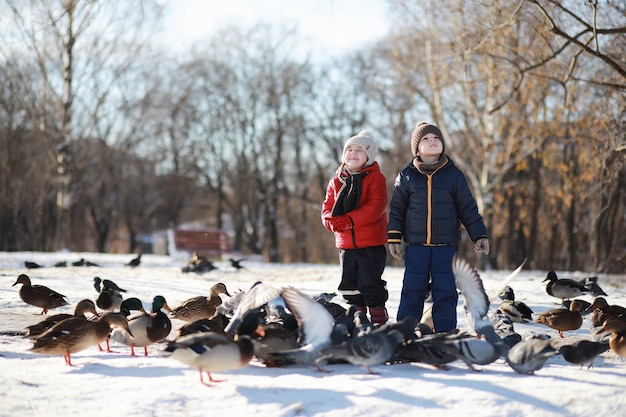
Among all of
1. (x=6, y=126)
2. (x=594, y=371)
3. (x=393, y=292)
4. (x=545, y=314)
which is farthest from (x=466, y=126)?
(x=6, y=126)

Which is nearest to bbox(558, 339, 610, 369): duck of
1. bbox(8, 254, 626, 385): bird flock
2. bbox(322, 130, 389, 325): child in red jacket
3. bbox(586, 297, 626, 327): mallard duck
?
bbox(8, 254, 626, 385): bird flock

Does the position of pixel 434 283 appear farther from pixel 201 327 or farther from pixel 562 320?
pixel 201 327

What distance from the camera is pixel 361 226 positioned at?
6664mm

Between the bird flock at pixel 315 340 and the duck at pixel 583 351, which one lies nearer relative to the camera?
the bird flock at pixel 315 340

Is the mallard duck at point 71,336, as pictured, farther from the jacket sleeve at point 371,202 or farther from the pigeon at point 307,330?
the jacket sleeve at point 371,202

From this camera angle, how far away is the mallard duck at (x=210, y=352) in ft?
14.5

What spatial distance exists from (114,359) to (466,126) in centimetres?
1910

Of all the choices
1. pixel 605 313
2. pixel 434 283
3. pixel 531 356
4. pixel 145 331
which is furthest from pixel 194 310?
pixel 605 313

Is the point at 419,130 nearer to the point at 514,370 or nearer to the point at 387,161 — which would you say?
the point at 514,370

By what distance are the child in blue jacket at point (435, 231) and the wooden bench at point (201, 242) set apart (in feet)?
53.7

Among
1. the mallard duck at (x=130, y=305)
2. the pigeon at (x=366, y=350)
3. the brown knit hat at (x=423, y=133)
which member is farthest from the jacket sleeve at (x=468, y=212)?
the mallard duck at (x=130, y=305)

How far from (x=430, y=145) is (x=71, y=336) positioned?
3.44m

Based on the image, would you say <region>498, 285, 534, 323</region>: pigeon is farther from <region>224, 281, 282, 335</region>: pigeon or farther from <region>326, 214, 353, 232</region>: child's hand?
<region>224, 281, 282, 335</region>: pigeon

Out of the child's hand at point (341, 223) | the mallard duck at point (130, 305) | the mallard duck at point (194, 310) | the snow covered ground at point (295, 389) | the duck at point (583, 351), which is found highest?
the child's hand at point (341, 223)
